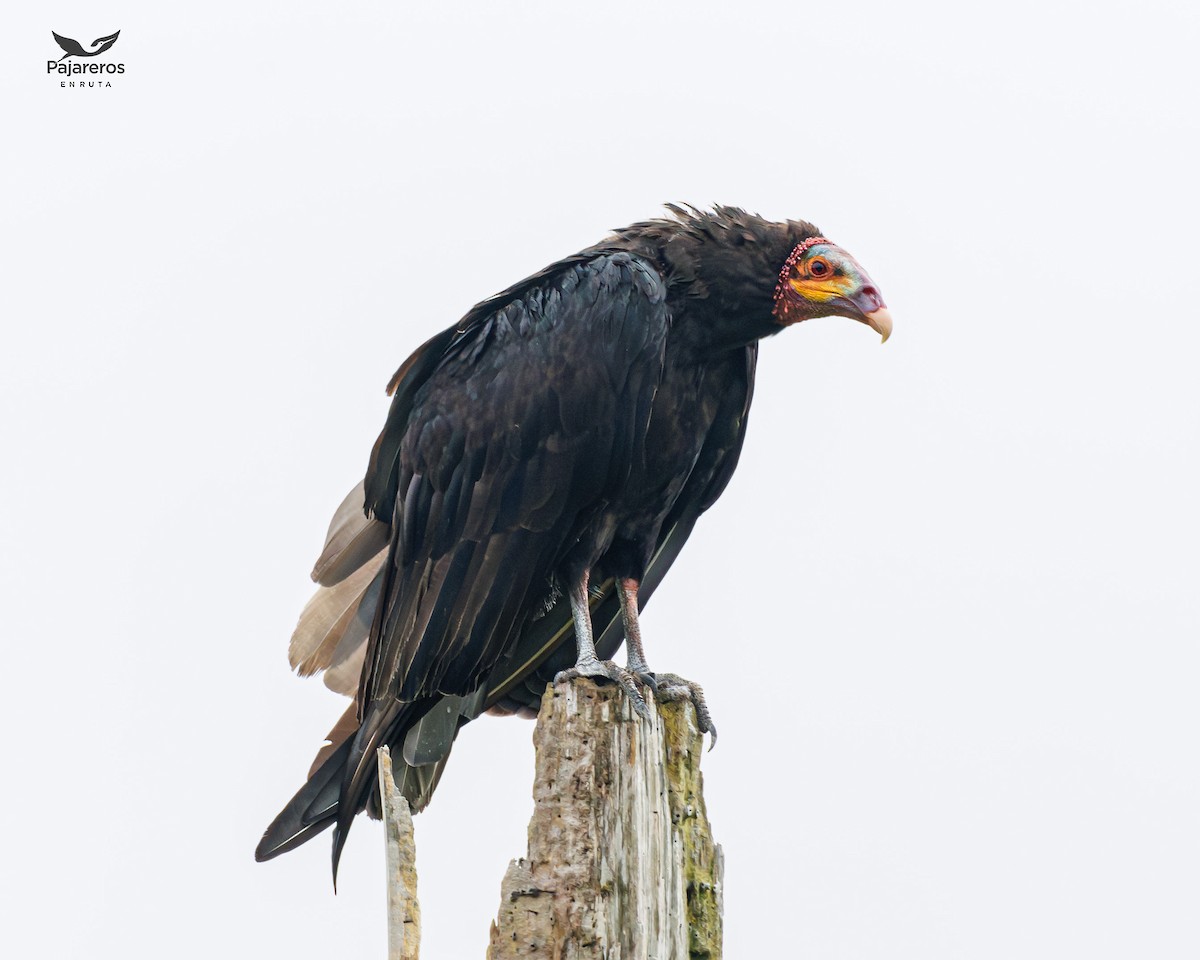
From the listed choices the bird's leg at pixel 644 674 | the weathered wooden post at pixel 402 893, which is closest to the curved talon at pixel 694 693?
the bird's leg at pixel 644 674

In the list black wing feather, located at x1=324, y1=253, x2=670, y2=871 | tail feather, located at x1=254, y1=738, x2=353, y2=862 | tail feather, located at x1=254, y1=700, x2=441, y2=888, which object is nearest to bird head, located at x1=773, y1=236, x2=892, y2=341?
black wing feather, located at x1=324, y1=253, x2=670, y2=871

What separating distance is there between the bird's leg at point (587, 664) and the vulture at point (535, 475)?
0.06 ft

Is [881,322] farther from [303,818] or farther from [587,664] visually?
[303,818]

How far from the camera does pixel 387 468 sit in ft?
20.3

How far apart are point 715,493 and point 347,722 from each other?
5.35ft

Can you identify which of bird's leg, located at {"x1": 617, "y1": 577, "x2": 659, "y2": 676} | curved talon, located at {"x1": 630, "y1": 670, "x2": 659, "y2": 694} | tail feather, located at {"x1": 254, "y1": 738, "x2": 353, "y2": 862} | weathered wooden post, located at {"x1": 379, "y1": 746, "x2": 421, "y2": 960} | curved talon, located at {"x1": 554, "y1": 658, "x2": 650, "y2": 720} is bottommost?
weathered wooden post, located at {"x1": 379, "y1": 746, "x2": 421, "y2": 960}

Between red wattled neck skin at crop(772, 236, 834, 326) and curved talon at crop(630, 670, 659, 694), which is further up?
red wattled neck skin at crop(772, 236, 834, 326)

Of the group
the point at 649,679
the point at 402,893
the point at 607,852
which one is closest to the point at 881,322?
the point at 649,679

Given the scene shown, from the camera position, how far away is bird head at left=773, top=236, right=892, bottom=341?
6.03 meters

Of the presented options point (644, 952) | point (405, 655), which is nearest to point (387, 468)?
point (405, 655)

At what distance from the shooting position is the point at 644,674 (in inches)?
228

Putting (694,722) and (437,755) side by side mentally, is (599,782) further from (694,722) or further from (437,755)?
(437,755)

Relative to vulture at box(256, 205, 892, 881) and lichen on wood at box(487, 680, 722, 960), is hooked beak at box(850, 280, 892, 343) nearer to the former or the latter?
vulture at box(256, 205, 892, 881)

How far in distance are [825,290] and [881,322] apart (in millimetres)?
231
